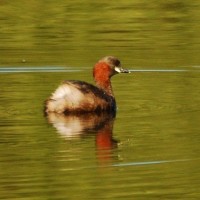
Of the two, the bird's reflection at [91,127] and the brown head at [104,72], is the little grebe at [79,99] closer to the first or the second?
the bird's reflection at [91,127]

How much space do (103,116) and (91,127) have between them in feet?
3.51

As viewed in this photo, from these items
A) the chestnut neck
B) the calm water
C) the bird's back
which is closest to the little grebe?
the bird's back

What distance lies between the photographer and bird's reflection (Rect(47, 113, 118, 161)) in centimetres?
1348

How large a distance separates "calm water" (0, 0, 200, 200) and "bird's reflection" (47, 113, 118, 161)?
1 centimetres

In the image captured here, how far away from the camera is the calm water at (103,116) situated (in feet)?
38.6

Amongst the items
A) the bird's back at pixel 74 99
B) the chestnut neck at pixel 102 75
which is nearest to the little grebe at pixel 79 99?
the bird's back at pixel 74 99

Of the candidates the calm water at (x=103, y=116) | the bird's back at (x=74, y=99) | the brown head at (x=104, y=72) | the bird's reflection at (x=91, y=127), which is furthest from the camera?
the brown head at (x=104, y=72)

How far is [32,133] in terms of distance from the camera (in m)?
14.1

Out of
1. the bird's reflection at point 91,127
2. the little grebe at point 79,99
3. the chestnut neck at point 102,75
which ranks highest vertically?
the chestnut neck at point 102,75

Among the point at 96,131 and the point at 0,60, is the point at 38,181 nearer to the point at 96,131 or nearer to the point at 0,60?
the point at 96,131

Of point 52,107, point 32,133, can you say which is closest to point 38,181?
point 32,133

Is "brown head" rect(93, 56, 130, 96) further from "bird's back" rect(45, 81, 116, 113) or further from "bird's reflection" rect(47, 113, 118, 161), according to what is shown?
"bird's reflection" rect(47, 113, 118, 161)

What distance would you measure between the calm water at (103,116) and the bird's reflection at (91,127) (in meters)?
0.01

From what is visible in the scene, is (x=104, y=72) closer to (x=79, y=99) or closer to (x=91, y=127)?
(x=79, y=99)
